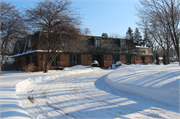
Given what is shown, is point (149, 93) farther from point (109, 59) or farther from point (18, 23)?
point (109, 59)

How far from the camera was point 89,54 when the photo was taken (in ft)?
76.2

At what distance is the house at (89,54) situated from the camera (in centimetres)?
1968

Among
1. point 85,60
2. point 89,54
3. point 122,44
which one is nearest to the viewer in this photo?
point 85,60

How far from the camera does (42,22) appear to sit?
540 inches

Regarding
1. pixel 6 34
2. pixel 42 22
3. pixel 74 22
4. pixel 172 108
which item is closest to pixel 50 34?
pixel 42 22

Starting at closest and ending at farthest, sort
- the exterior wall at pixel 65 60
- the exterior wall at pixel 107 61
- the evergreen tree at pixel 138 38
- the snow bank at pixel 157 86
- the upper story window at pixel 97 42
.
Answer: the snow bank at pixel 157 86, the exterior wall at pixel 65 60, the upper story window at pixel 97 42, the exterior wall at pixel 107 61, the evergreen tree at pixel 138 38

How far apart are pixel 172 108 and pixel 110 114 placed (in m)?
2.08

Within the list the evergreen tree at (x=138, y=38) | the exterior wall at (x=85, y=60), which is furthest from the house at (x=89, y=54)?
the evergreen tree at (x=138, y=38)

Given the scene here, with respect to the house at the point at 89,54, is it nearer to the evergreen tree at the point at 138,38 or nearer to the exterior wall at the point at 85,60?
the exterior wall at the point at 85,60

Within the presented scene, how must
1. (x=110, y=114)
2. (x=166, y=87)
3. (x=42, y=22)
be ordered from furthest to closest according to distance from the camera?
(x=42, y=22) → (x=166, y=87) → (x=110, y=114)

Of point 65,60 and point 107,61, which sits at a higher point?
point 65,60

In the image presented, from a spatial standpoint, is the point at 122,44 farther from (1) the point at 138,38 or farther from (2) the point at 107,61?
(1) the point at 138,38

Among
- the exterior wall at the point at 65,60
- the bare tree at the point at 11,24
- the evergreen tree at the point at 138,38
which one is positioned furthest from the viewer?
the evergreen tree at the point at 138,38

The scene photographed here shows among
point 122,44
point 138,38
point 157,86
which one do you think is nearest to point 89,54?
point 122,44
